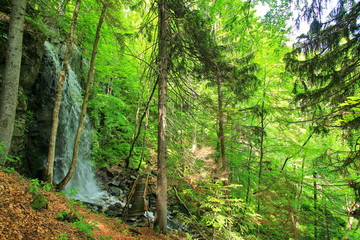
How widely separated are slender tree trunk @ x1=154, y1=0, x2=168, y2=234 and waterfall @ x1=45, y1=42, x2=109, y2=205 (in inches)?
196

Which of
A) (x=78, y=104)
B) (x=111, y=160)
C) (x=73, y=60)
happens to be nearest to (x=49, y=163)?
(x=78, y=104)

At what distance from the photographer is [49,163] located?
6.75 meters

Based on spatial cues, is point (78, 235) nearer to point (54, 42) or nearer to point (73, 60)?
point (54, 42)

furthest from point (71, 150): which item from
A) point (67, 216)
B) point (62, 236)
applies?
point (62, 236)

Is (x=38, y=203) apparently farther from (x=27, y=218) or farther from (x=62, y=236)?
(x=62, y=236)

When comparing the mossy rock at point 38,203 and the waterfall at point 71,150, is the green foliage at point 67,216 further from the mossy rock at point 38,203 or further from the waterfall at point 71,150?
the waterfall at point 71,150

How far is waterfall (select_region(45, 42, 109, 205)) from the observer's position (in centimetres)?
967

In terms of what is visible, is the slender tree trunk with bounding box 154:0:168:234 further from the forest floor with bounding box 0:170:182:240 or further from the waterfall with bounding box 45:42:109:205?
the waterfall with bounding box 45:42:109:205

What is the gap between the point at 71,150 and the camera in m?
10.9

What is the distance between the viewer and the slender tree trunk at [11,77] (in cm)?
523

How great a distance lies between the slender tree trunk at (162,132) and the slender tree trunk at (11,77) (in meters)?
4.16

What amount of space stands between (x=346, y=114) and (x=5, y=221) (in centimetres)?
722

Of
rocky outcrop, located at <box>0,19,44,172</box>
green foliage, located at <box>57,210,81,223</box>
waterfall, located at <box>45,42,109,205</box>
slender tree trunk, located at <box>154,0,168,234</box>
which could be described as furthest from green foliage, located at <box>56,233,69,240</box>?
waterfall, located at <box>45,42,109,205</box>

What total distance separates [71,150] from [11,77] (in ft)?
21.2
